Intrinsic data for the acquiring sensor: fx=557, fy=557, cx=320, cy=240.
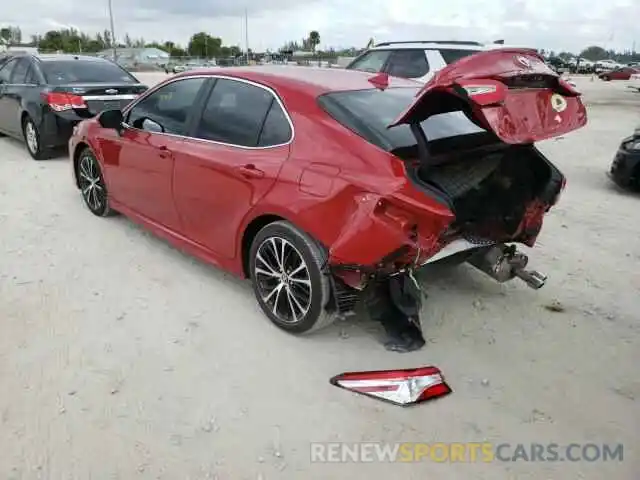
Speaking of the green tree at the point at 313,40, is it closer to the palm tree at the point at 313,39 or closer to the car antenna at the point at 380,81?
the palm tree at the point at 313,39

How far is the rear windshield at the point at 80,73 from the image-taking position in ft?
27.7

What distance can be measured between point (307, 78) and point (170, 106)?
1.35 m

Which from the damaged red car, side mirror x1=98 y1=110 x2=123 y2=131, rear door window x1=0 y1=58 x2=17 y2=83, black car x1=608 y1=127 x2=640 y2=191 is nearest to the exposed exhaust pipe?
the damaged red car

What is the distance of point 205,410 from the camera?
2879mm

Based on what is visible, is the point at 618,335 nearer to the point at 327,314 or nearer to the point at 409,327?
the point at 409,327

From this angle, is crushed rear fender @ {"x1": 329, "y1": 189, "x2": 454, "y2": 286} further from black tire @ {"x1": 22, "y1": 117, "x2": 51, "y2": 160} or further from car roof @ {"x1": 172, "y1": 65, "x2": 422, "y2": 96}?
black tire @ {"x1": 22, "y1": 117, "x2": 51, "y2": 160}

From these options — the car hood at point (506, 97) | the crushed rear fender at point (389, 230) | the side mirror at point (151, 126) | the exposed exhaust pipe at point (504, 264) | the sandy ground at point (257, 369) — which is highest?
the car hood at point (506, 97)

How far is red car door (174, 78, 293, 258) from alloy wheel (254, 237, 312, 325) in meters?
0.29

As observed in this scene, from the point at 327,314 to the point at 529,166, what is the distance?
1.71m

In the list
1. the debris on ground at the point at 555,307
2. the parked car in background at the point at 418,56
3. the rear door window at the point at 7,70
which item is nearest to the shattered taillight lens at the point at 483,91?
the debris on ground at the point at 555,307

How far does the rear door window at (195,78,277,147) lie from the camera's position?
12.1 feet

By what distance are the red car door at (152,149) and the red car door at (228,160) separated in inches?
7.3

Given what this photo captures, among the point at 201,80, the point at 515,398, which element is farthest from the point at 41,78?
the point at 515,398

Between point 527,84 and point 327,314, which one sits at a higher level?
point 527,84
